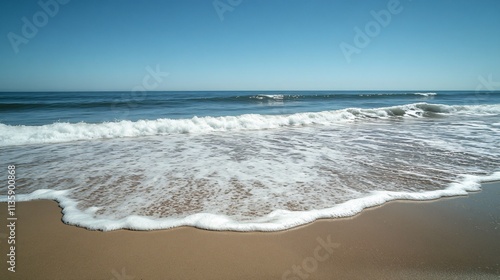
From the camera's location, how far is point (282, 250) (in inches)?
101

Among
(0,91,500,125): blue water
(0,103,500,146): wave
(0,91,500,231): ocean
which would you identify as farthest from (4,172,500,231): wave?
(0,91,500,125): blue water

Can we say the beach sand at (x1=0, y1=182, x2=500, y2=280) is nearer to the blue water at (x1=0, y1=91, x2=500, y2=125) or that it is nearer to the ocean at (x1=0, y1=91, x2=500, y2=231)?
the ocean at (x1=0, y1=91, x2=500, y2=231)

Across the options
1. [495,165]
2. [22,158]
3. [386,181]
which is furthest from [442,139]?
[22,158]

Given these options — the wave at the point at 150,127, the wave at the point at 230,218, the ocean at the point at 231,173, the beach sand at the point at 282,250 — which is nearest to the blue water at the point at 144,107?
the wave at the point at 150,127

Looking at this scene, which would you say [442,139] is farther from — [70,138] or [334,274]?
[70,138]

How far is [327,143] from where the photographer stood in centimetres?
781

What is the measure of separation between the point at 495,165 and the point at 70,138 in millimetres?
12067

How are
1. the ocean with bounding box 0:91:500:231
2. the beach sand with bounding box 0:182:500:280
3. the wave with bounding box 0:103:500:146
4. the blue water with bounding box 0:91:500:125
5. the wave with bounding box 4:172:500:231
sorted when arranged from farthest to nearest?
the blue water with bounding box 0:91:500:125 < the wave with bounding box 0:103:500:146 < the ocean with bounding box 0:91:500:231 < the wave with bounding box 4:172:500:231 < the beach sand with bounding box 0:182:500:280

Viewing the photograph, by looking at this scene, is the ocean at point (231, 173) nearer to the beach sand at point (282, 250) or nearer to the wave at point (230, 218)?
the wave at point (230, 218)

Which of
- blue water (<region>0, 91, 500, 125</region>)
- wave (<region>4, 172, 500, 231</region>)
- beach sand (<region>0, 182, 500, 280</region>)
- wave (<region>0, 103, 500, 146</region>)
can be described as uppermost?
blue water (<region>0, 91, 500, 125</region>)

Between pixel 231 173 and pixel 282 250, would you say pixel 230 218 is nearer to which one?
pixel 282 250

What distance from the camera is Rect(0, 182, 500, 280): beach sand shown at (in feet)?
7.43

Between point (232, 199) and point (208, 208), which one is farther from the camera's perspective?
point (232, 199)

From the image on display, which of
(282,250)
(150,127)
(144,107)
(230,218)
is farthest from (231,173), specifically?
(144,107)
